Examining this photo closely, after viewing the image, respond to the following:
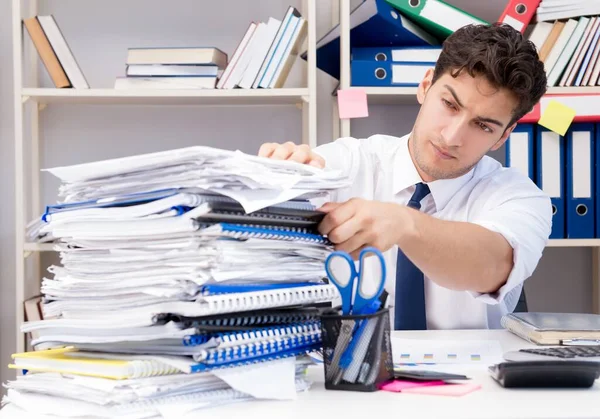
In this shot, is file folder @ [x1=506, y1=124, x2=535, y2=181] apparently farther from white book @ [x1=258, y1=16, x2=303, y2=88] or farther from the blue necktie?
the blue necktie

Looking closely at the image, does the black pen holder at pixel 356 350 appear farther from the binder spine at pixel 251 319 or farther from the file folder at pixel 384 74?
the file folder at pixel 384 74

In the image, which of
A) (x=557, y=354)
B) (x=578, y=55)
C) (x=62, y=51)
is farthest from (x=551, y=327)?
(x=62, y=51)

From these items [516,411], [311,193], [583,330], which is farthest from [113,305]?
[583,330]

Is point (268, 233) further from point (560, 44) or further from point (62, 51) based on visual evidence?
point (560, 44)

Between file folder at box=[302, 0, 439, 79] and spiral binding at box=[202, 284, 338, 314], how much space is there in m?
1.64

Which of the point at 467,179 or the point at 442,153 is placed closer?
the point at 442,153

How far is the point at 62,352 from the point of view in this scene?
2.77ft

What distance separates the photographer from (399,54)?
2469 mm

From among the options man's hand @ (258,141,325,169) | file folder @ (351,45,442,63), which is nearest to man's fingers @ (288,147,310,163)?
man's hand @ (258,141,325,169)

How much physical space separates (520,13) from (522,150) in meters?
0.45

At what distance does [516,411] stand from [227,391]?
278mm

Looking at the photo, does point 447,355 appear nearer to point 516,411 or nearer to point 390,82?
point 516,411

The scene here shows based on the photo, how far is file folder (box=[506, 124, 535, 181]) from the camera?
2432 mm

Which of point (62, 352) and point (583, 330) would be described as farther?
point (583, 330)
